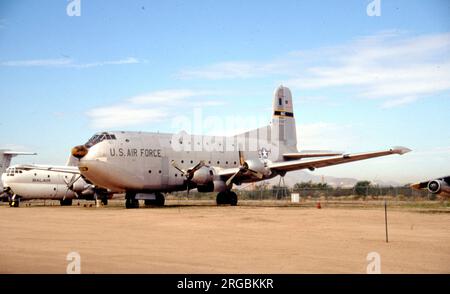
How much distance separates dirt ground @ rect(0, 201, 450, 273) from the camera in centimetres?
1009

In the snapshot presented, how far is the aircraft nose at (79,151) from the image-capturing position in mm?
31859

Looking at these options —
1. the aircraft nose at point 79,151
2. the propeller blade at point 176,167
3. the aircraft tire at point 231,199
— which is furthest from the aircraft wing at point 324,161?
the aircraft nose at point 79,151

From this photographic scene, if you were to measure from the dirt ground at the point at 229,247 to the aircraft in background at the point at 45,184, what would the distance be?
23.9 m

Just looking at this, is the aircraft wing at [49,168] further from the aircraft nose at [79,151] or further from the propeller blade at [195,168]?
the propeller blade at [195,168]

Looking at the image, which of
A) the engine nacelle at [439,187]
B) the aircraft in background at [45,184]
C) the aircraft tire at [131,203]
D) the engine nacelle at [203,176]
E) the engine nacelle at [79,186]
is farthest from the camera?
the engine nacelle at [79,186]

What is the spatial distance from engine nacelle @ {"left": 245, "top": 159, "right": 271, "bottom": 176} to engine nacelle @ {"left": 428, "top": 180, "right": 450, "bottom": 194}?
1272 cm

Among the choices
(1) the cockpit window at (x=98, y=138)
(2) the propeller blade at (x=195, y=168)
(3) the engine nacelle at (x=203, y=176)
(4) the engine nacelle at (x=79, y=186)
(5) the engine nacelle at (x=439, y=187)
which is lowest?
(5) the engine nacelle at (x=439, y=187)

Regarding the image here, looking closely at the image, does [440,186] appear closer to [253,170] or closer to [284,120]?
[253,170]

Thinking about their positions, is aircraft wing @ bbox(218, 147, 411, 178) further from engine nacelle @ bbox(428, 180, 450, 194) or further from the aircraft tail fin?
engine nacelle @ bbox(428, 180, 450, 194)

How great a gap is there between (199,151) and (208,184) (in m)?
2.73

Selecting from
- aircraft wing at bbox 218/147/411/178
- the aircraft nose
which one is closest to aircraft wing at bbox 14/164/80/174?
the aircraft nose

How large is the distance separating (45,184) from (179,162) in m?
13.5

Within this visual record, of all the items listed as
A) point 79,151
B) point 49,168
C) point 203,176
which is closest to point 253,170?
point 203,176
